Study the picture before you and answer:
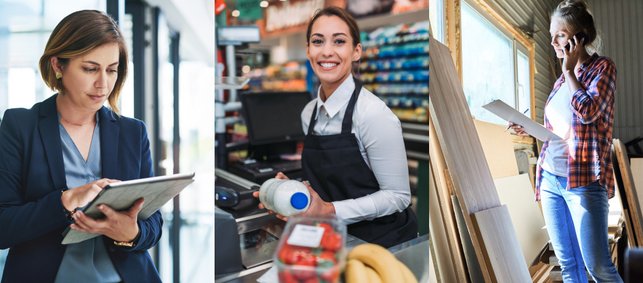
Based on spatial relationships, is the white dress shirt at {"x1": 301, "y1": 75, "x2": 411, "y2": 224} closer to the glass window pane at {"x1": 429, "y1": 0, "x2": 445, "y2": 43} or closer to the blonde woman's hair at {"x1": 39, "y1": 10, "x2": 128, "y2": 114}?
the blonde woman's hair at {"x1": 39, "y1": 10, "x2": 128, "y2": 114}

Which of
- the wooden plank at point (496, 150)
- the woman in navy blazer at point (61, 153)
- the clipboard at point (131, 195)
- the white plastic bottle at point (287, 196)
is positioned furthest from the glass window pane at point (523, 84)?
the woman in navy blazer at point (61, 153)

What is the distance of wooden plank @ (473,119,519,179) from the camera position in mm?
2404

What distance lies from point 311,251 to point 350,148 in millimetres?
438

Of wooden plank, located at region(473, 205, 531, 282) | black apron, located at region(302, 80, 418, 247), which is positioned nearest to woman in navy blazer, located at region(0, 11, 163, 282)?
black apron, located at region(302, 80, 418, 247)

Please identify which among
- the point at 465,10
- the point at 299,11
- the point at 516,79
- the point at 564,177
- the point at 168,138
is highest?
the point at 465,10

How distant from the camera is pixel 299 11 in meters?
1.73

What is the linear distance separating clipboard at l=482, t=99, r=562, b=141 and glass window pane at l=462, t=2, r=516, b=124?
94 mm

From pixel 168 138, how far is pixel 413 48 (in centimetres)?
88

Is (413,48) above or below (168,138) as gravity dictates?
above

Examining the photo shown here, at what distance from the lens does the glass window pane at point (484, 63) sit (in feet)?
7.84

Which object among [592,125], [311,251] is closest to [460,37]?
[592,125]

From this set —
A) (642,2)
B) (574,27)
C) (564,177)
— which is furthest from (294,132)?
(642,2)

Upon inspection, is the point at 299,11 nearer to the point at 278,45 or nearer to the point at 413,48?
the point at 278,45

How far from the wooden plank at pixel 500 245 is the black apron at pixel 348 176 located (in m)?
0.44
